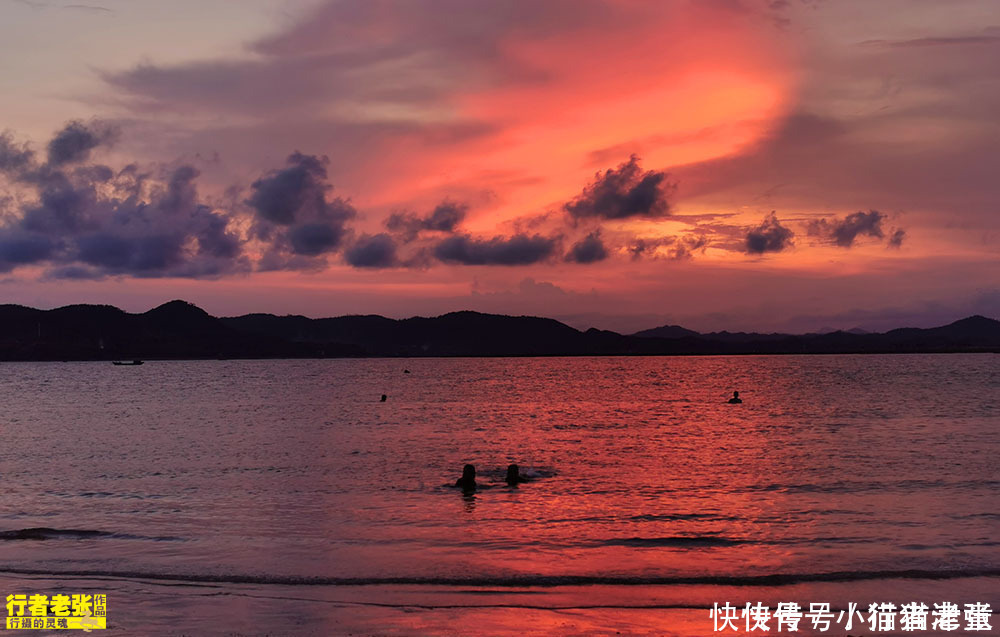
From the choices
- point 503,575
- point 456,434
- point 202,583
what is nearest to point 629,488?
point 503,575

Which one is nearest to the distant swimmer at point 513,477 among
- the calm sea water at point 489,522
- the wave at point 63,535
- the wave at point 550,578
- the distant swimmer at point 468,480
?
the calm sea water at point 489,522

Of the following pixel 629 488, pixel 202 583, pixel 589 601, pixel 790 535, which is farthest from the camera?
pixel 629 488

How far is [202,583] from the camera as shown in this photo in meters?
18.5

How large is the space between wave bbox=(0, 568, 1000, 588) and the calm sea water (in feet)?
0.29

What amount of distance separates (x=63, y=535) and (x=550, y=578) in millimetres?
15410

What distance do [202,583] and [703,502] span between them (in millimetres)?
18746

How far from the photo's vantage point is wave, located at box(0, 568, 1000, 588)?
1859 cm

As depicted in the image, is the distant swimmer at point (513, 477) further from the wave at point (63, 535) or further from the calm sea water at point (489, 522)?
the wave at point (63, 535)

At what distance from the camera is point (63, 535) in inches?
961

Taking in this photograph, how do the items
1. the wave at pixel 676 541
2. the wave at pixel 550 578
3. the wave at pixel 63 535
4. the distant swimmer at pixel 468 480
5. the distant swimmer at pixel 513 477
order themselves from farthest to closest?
the distant swimmer at pixel 513 477, the distant swimmer at pixel 468 480, the wave at pixel 63 535, the wave at pixel 676 541, the wave at pixel 550 578

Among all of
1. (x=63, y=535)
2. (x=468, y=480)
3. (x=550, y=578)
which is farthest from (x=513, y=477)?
(x=63, y=535)

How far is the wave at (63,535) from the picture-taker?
78.4 feet

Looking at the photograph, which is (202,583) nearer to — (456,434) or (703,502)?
(703,502)

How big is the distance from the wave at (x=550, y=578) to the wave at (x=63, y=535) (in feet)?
14.6
